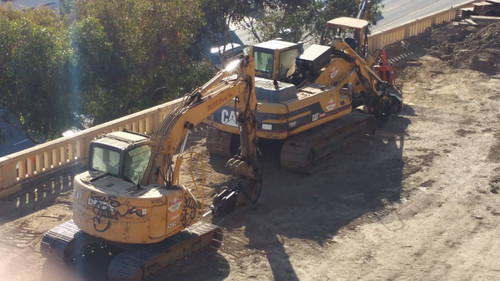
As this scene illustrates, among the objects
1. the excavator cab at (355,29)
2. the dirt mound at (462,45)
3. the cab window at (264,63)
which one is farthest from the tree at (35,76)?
the dirt mound at (462,45)

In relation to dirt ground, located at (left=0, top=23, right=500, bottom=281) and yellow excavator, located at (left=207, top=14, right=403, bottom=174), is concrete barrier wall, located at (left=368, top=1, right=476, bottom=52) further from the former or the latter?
dirt ground, located at (left=0, top=23, right=500, bottom=281)

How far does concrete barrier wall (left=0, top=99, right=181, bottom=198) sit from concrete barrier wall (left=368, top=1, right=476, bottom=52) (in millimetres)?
13351

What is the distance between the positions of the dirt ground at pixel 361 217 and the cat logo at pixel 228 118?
129 cm

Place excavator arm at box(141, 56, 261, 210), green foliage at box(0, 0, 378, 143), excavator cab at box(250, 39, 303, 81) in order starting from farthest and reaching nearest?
green foliage at box(0, 0, 378, 143) < excavator cab at box(250, 39, 303, 81) < excavator arm at box(141, 56, 261, 210)

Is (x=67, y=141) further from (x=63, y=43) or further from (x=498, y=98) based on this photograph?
(x=498, y=98)

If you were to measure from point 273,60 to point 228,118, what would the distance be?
7.69 feet

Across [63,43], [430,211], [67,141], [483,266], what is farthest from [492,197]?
[63,43]

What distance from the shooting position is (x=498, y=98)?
24.7m

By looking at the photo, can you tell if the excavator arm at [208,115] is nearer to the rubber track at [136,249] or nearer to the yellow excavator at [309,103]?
the rubber track at [136,249]

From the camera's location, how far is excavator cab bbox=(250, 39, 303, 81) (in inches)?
768

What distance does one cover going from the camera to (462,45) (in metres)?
30.4

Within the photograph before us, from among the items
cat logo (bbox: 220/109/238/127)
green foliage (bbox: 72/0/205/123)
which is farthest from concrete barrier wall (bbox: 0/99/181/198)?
green foliage (bbox: 72/0/205/123)

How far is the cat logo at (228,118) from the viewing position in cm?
1816

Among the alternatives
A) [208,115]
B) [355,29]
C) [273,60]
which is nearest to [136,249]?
[208,115]
